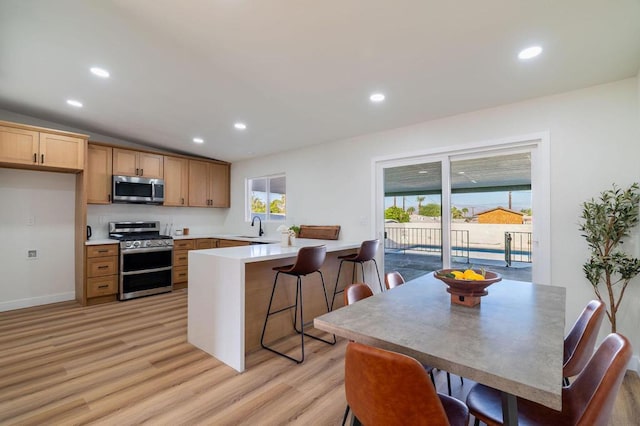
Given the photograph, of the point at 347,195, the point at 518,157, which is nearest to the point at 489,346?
the point at 518,157

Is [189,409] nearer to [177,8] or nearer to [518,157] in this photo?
[177,8]

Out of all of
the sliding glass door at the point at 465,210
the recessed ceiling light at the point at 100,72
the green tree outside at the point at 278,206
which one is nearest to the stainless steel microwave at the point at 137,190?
the green tree outside at the point at 278,206

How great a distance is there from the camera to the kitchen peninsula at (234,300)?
2.49 m

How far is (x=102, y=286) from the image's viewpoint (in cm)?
435

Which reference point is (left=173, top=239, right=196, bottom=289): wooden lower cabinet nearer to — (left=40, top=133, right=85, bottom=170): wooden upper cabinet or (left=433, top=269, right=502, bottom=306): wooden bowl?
(left=40, top=133, right=85, bottom=170): wooden upper cabinet

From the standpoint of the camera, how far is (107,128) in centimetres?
462

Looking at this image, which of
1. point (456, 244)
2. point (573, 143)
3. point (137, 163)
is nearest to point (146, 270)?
point (137, 163)

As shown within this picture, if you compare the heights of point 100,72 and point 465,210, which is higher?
point 100,72

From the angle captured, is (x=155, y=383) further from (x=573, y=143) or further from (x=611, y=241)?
(x=573, y=143)

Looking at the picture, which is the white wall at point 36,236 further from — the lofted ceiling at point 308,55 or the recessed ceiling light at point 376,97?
the recessed ceiling light at point 376,97

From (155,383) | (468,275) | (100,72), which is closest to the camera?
(468,275)

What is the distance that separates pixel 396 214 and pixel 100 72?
11.9ft

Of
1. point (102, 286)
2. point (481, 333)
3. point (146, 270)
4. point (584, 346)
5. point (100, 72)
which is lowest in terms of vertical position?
point (102, 286)

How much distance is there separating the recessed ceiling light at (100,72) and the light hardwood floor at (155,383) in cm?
266
